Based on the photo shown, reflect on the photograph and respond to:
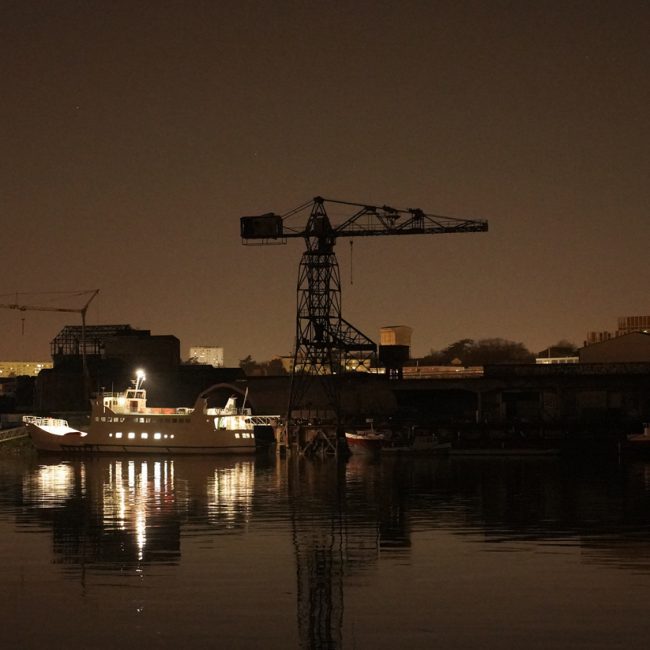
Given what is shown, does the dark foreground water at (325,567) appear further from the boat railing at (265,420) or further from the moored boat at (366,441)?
the boat railing at (265,420)

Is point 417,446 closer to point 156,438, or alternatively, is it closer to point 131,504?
point 156,438

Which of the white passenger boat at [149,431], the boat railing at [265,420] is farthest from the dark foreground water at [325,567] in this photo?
the boat railing at [265,420]

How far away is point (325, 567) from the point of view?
27938 mm

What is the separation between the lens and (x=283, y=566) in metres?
28.0

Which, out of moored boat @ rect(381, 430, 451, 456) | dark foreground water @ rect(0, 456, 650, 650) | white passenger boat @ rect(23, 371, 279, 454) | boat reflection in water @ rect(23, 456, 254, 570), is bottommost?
dark foreground water @ rect(0, 456, 650, 650)

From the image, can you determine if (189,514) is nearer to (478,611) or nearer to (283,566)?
(283,566)

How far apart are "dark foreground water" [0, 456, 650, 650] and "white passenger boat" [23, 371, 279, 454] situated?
1298 inches

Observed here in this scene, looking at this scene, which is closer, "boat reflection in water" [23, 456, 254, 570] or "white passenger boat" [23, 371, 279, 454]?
"boat reflection in water" [23, 456, 254, 570]

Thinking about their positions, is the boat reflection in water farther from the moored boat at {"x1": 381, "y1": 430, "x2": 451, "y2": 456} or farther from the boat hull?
the moored boat at {"x1": 381, "y1": 430, "x2": 451, "y2": 456}

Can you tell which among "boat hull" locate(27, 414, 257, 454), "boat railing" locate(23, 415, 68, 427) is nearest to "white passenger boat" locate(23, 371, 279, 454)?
"boat hull" locate(27, 414, 257, 454)

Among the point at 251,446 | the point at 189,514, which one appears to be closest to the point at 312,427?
the point at 251,446

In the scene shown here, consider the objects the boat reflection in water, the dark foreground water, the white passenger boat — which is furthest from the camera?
the white passenger boat

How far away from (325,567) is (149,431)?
6180 centimetres

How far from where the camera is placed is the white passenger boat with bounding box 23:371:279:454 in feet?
285
